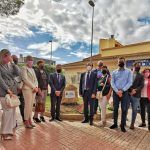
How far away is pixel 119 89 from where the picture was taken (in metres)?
7.45

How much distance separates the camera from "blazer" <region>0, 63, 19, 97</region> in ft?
19.5

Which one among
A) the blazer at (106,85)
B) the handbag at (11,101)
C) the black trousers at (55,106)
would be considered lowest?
the black trousers at (55,106)

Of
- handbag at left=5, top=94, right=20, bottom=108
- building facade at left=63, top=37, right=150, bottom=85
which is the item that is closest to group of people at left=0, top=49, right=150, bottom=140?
handbag at left=5, top=94, right=20, bottom=108

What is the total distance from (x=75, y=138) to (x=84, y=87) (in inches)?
90.7

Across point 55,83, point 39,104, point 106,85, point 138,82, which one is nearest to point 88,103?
point 106,85

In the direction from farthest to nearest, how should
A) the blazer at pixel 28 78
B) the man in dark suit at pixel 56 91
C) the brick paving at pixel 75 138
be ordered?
the man in dark suit at pixel 56 91, the blazer at pixel 28 78, the brick paving at pixel 75 138

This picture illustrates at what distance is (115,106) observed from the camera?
298 inches

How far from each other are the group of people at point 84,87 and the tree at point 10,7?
6.54 metres

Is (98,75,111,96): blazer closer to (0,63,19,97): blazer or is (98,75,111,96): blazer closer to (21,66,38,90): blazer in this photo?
(21,66,38,90): blazer

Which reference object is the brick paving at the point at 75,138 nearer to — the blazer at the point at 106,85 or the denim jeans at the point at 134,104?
the denim jeans at the point at 134,104

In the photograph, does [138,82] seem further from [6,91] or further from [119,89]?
[6,91]

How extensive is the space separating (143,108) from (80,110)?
2773mm

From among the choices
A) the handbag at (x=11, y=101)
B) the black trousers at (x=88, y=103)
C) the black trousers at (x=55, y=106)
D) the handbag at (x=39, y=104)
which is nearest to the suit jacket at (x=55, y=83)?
the black trousers at (x=55, y=106)

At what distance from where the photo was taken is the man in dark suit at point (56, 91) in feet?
28.2
